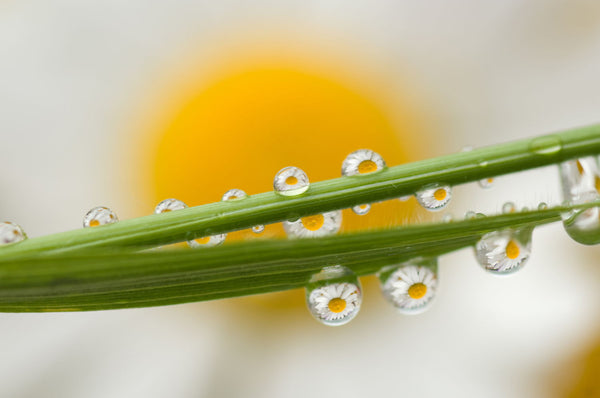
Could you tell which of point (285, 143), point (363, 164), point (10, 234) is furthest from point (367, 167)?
point (285, 143)

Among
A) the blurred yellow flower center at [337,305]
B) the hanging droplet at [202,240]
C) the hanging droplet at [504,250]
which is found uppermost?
the hanging droplet at [202,240]

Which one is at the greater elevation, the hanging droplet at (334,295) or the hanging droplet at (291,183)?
the hanging droplet at (291,183)

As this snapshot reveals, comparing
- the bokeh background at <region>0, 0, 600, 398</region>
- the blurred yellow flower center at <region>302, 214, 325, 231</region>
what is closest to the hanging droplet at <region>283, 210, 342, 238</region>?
the blurred yellow flower center at <region>302, 214, 325, 231</region>

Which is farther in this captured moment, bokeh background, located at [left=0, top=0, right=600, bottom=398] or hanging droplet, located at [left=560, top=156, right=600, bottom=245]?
bokeh background, located at [left=0, top=0, right=600, bottom=398]

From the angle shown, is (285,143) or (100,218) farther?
(285,143)

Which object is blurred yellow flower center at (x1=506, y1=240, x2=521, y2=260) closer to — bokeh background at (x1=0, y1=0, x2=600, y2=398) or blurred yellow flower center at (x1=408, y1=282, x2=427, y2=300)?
blurred yellow flower center at (x1=408, y1=282, x2=427, y2=300)

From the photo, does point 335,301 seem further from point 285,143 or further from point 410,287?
point 285,143

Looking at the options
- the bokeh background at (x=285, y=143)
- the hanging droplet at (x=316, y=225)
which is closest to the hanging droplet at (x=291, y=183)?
the hanging droplet at (x=316, y=225)

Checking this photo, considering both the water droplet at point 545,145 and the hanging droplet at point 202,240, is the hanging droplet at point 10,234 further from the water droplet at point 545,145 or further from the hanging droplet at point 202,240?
the water droplet at point 545,145
